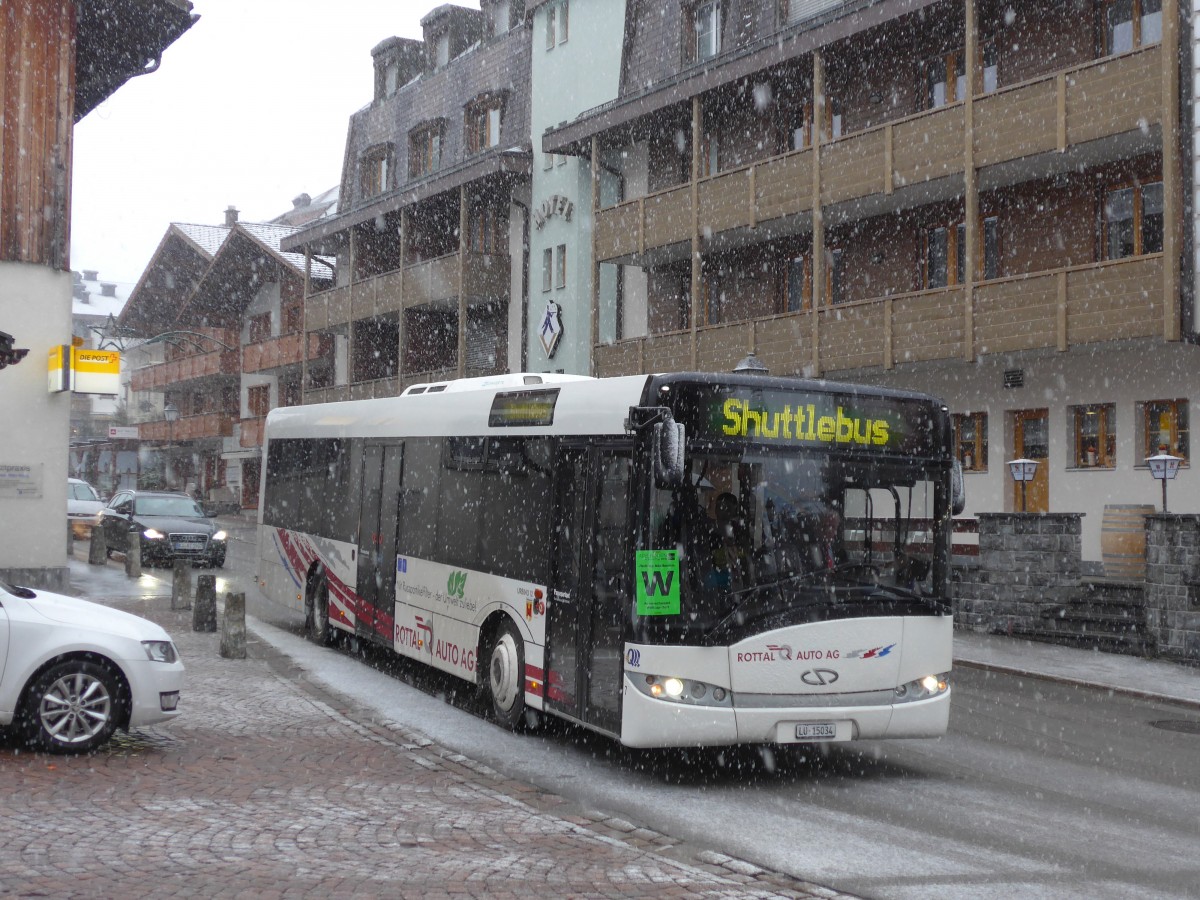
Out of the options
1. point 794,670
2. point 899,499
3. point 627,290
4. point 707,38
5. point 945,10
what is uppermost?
point 707,38

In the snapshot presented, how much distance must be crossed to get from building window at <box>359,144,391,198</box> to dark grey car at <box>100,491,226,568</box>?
1828cm

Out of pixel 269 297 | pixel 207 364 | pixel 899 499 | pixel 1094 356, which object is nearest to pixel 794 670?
pixel 899 499

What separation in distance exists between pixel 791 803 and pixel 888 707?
3.62ft

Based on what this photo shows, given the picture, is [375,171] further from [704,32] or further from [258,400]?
[704,32]

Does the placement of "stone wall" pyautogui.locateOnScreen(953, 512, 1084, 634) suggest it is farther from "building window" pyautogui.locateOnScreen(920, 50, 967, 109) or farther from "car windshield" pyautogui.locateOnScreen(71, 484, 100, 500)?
"car windshield" pyautogui.locateOnScreen(71, 484, 100, 500)

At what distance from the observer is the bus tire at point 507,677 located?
1107 cm

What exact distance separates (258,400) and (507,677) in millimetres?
52304

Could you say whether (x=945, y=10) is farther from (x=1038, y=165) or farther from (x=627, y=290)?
(x=627, y=290)

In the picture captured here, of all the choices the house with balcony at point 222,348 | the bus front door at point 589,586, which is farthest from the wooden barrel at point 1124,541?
the house with balcony at point 222,348

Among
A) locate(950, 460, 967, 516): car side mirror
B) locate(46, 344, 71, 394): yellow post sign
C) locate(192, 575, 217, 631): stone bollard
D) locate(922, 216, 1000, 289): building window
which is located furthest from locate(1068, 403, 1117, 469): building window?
locate(46, 344, 71, 394): yellow post sign

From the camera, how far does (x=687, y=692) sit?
9039 millimetres

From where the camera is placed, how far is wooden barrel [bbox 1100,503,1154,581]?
19406 mm

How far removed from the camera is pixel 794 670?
9125 millimetres

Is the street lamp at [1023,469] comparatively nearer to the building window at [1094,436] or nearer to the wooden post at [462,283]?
the building window at [1094,436]
